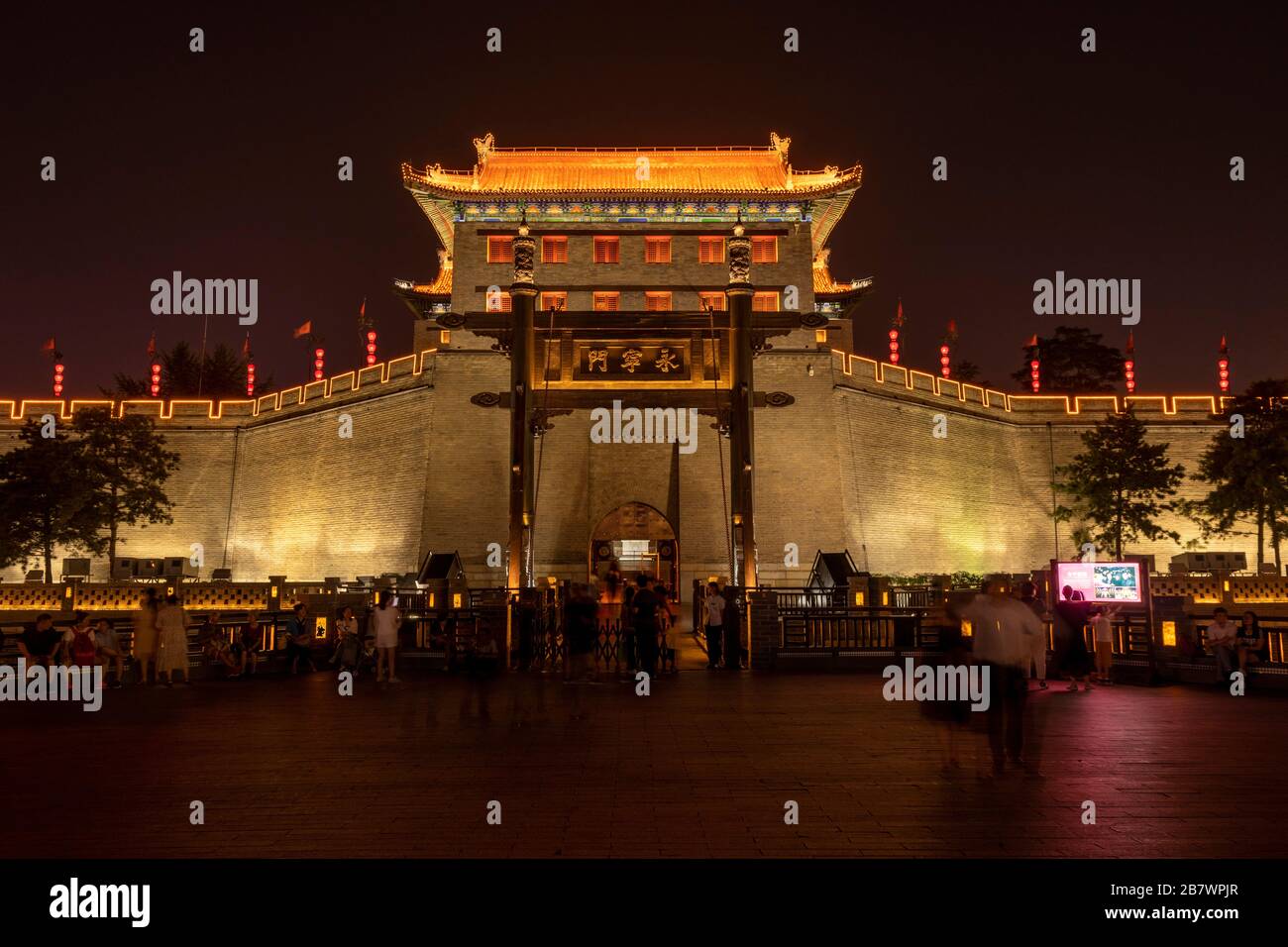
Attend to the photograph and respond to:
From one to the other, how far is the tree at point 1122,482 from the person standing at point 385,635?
74.9 feet

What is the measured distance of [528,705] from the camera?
9797 mm

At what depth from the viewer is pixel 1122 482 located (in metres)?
28.0

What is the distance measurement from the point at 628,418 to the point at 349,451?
8700 mm

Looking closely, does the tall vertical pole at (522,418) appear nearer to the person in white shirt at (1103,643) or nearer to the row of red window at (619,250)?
the person in white shirt at (1103,643)

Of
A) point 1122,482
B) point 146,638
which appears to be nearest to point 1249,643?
point 146,638

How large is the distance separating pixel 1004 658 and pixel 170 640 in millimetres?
10407

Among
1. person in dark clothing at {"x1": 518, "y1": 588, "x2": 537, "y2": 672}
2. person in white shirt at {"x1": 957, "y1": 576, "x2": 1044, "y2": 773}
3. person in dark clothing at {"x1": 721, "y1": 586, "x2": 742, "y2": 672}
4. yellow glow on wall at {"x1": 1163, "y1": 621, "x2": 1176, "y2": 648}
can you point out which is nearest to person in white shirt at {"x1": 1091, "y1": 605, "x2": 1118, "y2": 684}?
yellow glow on wall at {"x1": 1163, "y1": 621, "x2": 1176, "y2": 648}

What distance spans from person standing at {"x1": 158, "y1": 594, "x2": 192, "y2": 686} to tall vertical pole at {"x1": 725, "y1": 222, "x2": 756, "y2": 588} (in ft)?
25.7

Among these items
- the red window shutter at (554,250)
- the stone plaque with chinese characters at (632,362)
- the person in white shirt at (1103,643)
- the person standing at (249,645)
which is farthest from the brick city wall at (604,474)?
the person in white shirt at (1103,643)

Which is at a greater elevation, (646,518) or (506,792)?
(646,518)

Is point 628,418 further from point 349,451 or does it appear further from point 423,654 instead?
point 423,654

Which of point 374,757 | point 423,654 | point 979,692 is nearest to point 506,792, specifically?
point 374,757

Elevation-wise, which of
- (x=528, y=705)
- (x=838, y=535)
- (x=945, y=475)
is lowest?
(x=528, y=705)

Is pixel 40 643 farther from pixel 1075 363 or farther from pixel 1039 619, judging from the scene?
pixel 1075 363
